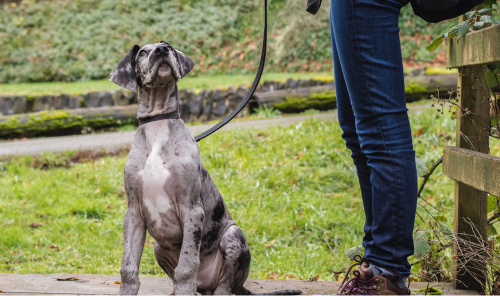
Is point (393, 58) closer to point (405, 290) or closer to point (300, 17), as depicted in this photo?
point (405, 290)

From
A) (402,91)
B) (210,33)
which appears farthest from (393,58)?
(210,33)

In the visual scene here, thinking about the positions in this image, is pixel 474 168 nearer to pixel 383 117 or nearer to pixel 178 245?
pixel 383 117

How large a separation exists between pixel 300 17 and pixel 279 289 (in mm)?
11780

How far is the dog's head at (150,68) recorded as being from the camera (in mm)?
2002

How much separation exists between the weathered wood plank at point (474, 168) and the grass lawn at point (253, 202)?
1162 millimetres

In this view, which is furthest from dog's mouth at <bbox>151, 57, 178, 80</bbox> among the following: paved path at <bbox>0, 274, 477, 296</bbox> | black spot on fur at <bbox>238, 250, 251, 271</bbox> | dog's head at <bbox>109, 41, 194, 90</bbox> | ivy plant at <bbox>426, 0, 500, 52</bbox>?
ivy plant at <bbox>426, 0, 500, 52</bbox>

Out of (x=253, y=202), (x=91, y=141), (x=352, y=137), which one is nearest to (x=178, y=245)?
(x=352, y=137)

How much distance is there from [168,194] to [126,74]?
24.1 inches

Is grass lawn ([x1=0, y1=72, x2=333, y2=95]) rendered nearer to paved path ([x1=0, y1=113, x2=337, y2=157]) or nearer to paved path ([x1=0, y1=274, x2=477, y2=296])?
paved path ([x1=0, y1=113, x2=337, y2=157])

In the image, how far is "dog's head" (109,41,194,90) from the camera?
78.8 inches

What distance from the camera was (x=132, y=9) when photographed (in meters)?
15.5

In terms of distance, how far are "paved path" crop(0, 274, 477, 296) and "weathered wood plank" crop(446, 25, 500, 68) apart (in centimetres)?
115

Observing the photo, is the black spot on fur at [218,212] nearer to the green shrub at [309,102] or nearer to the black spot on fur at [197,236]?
the black spot on fur at [197,236]

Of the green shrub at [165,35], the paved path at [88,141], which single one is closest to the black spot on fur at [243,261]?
the paved path at [88,141]
